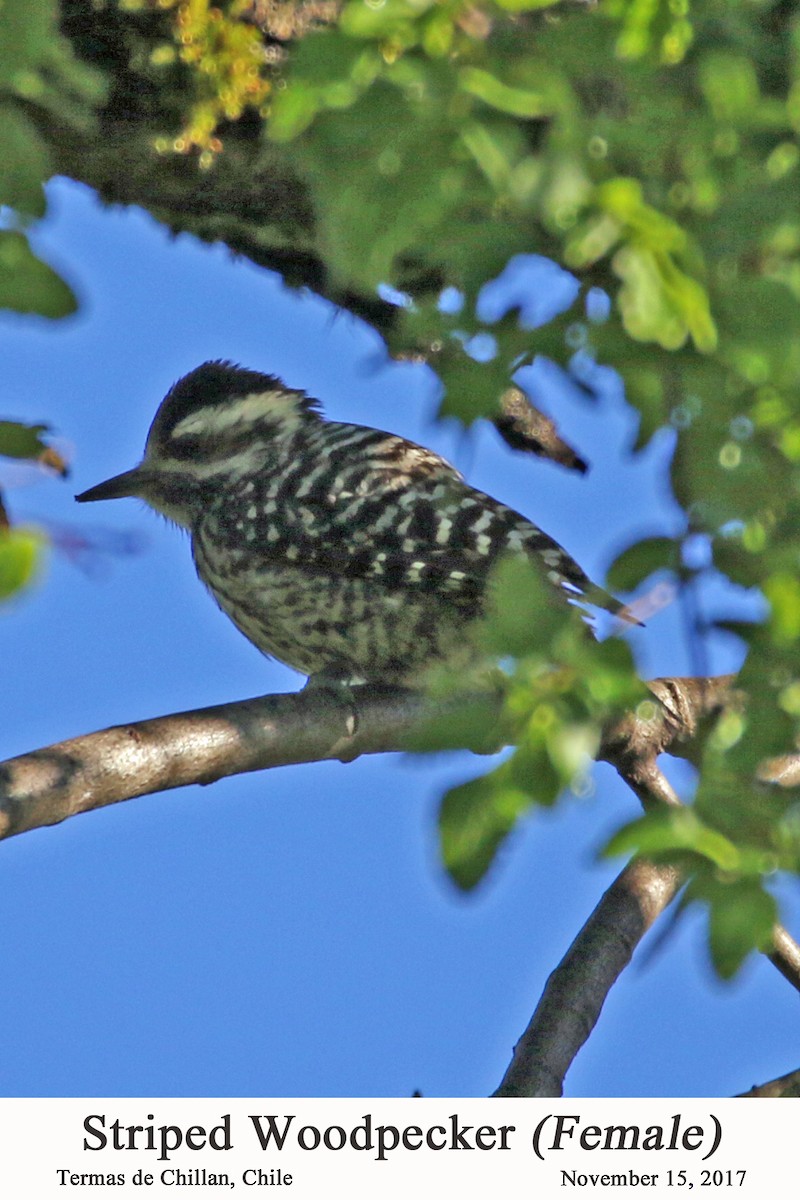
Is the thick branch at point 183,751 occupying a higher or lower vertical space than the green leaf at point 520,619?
higher

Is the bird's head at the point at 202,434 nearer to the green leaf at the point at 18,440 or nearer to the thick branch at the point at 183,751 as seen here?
the thick branch at the point at 183,751

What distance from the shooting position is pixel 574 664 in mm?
1672

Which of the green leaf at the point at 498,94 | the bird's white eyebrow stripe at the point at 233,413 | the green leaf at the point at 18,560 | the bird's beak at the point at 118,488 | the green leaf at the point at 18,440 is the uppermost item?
the bird's white eyebrow stripe at the point at 233,413

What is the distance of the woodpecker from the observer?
4.51 m

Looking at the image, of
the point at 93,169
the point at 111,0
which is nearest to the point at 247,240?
the point at 93,169

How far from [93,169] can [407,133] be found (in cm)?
338

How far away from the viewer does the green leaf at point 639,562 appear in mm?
1916

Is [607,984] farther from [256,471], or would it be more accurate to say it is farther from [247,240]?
[247,240]

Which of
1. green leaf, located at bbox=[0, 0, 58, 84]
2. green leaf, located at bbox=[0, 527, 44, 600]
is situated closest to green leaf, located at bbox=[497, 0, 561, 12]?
green leaf, located at bbox=[0, 0, 58, 84]

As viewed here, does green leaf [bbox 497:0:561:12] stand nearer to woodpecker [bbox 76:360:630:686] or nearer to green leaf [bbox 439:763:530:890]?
green leaf [bbox 439:763:530:890]

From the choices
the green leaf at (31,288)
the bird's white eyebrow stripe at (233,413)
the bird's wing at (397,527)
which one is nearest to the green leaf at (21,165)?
the green leaf at (31,288)

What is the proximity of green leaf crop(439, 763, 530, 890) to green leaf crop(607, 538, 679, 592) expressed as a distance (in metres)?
0.36

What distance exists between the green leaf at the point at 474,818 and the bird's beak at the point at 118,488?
170 inches
